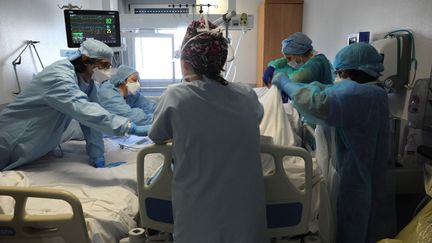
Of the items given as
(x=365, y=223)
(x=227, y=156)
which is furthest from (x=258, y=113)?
(x=365, y=223)

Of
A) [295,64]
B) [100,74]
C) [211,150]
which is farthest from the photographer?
[295,64]

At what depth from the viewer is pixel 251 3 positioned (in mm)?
4727

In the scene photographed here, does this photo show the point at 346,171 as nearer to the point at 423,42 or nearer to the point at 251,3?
the point at 423,42

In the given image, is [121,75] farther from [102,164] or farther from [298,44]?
[298,44]

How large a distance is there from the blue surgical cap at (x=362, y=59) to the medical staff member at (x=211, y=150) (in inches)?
27.9

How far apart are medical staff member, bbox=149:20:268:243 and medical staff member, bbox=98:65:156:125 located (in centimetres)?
181

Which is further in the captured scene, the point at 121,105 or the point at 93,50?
the point at 121,105

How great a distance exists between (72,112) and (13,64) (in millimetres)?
1227

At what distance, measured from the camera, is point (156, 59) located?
4.20 m

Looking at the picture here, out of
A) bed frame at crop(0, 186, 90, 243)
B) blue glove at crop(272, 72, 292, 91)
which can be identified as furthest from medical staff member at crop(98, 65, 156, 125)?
bed frame at crop(0, 186, 90, 243)

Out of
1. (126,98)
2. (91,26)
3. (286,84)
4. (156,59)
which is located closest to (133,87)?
(126,98)

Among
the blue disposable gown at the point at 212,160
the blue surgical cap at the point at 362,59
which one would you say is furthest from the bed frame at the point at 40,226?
the blue surgical cap at the point at 362,59

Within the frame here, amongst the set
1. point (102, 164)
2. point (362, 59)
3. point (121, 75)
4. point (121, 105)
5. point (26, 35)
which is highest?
point (26, 35)

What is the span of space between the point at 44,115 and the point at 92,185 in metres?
0.51
